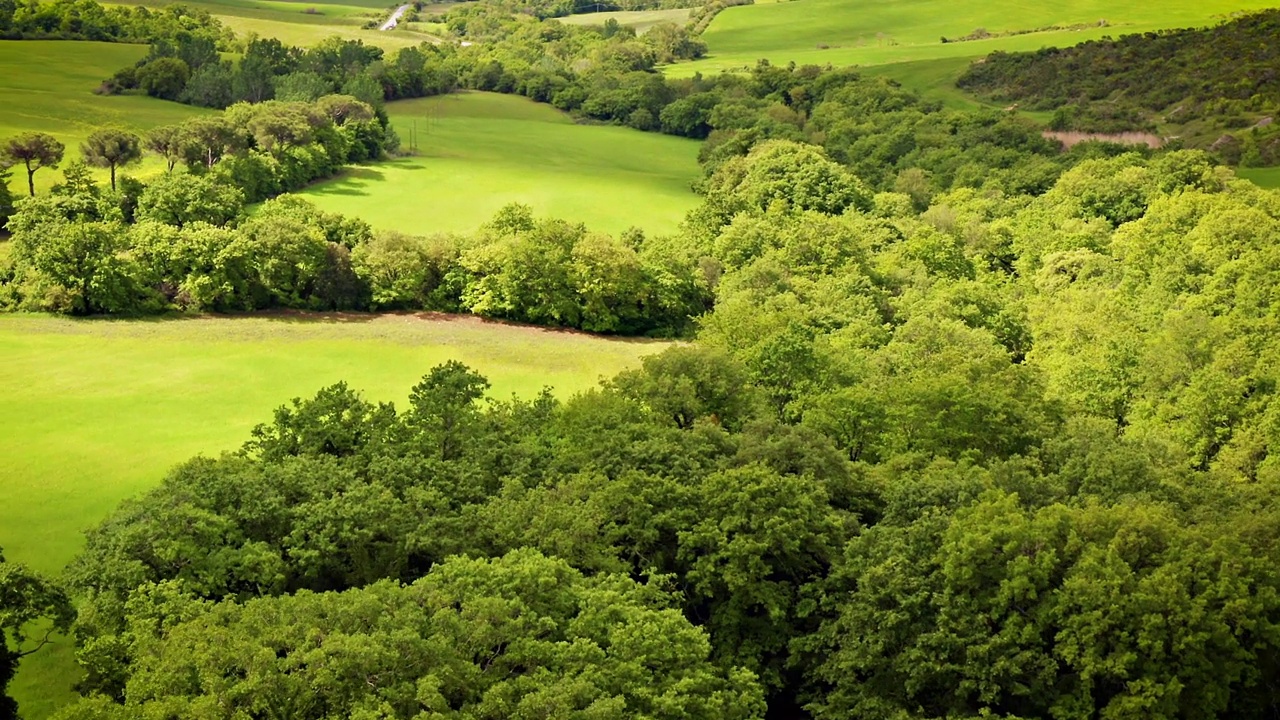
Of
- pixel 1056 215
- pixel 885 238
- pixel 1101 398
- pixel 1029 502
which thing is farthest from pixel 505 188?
pixel 1029 502

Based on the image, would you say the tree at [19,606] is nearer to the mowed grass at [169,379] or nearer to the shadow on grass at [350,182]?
the mowed grass at [169,379]

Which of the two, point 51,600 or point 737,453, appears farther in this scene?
point 737,453

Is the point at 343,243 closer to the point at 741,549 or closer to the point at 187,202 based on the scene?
the point at 187,202

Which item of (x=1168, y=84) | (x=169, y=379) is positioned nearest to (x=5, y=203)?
(x=169, y=379)

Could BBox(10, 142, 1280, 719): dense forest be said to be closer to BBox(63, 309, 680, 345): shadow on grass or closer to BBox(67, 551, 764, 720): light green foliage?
BBox(67, 551, 764, 720): light green foliage

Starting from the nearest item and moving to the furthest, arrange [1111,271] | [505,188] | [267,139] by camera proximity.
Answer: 1. [1111,271]
2. [267,139]
3. [505,188]

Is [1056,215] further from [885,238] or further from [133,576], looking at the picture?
[133,576]
